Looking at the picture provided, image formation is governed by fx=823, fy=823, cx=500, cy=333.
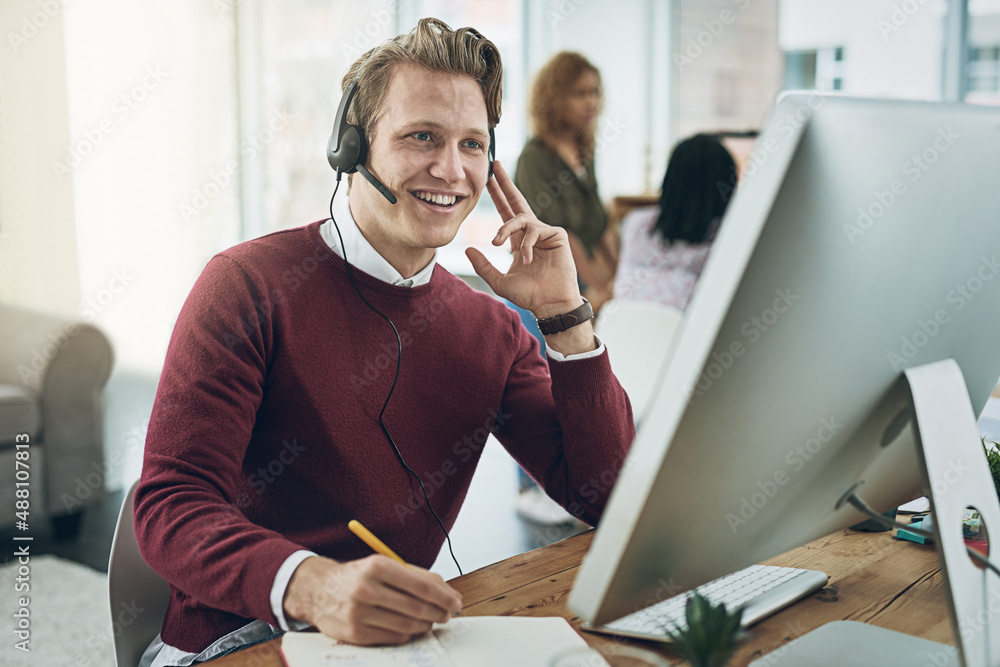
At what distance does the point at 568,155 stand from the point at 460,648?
97.4 inches

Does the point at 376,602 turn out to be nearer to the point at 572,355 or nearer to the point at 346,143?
the point at 572,355

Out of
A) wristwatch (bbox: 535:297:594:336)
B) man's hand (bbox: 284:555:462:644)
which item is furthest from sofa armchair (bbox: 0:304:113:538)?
man's hand (bbox: 284:555:462:644)

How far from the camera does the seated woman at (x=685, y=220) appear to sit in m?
2.61

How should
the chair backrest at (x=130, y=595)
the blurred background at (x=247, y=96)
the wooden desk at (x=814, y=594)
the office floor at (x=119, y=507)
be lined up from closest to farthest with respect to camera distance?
1. the wooden desk at (x=814, y=594)
2. the chair backrest at (x=130, y=595)
3. the office floor at (x=119, y=507)
4. the blurred background at (x=247, y=96)

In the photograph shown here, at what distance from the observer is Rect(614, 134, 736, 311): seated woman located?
2605mm

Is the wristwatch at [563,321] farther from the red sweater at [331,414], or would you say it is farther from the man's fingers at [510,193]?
the man's fingers at [510,193]

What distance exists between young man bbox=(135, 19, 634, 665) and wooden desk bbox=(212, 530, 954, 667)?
6.6 inches

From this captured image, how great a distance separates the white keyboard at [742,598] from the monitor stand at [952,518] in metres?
0.08

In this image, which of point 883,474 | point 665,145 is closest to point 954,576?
point 883,474

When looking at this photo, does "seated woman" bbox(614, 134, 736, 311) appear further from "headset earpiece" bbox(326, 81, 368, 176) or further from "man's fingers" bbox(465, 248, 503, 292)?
"headset earpiece" bbox(326, 81, 368, 176)

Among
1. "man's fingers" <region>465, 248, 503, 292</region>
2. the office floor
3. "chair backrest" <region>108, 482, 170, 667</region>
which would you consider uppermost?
"man's fingers" <region>465, 248, 503, 292</region>

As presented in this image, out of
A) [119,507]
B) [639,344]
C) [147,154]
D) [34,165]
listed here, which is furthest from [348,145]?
[147,154]

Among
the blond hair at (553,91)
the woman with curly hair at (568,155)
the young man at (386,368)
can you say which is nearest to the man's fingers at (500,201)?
the young man at (386,368)

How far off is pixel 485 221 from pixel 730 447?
428 centimetres
